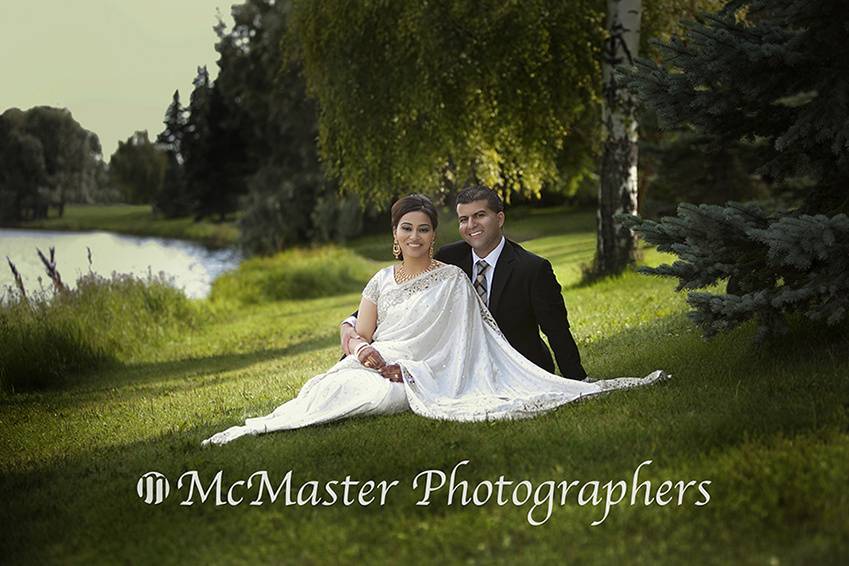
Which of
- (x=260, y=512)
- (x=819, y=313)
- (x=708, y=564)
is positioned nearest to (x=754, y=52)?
(x=819, y=313)

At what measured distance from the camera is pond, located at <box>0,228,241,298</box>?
16406 mm

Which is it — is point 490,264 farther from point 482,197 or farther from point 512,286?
point 482,197

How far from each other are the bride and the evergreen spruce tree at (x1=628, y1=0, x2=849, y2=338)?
0.98 meters

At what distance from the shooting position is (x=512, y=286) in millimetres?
6262

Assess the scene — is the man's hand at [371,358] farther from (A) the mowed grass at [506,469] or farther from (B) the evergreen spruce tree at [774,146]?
(B) the evergreen spruce tree at [774,146]

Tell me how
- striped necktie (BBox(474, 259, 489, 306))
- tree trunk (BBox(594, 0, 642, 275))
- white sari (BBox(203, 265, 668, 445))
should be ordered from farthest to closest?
tree trunk (BBox(594, 0, 642, 275)) → striped necktie (BBox(474, 259, 489, 306)) → white sari (BBox(203, 265, 668, 445))

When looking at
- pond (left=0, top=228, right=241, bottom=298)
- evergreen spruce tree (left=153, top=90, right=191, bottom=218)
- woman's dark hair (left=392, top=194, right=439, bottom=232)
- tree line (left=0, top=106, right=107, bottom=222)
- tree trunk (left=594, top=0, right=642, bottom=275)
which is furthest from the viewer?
evergreen spruce tree (left=153, top=90, right=191, bottom=218)

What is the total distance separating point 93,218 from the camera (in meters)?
22.0

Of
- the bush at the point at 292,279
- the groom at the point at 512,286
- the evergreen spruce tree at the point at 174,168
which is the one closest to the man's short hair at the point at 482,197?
the groom at the point at 512,286

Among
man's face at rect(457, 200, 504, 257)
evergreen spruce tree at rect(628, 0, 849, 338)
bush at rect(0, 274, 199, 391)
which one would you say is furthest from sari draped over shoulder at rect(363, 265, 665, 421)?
bush at rect(0, 274, 199, 391)

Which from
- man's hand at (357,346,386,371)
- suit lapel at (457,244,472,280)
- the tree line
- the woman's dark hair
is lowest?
man's hand at (357,346,386,371)

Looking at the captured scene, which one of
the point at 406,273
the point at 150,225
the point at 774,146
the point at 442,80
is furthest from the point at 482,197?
the point at 150,225

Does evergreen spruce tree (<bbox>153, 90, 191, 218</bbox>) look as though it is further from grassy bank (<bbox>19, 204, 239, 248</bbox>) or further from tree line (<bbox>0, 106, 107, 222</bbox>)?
tree line (<bbox>0, 106, 107, 222</bbox>)

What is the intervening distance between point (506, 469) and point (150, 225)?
119 ft
